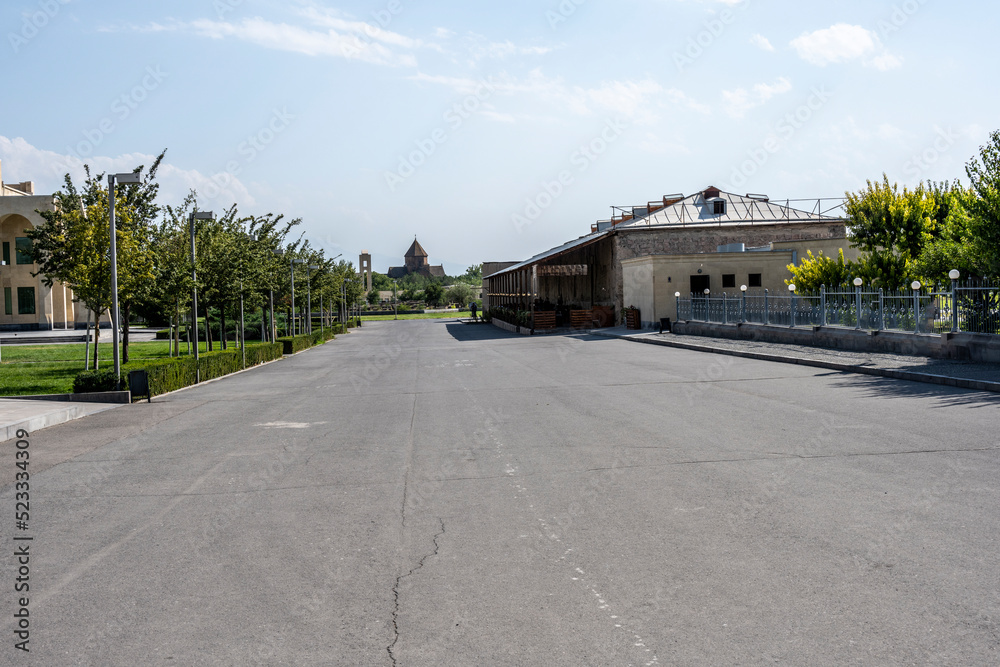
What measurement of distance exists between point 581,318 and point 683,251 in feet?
26.2

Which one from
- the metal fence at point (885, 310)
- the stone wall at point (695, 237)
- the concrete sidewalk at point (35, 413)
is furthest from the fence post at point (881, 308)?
the stone wall at point (695, 237)

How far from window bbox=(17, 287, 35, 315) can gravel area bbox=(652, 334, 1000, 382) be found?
187ft

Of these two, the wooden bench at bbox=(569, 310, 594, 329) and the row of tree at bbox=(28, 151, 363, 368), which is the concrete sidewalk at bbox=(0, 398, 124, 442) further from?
the wooden bench at bbox=(569, 310, 594, 329)

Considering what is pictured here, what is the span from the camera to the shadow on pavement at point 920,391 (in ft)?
40.7

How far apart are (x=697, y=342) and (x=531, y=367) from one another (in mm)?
9669

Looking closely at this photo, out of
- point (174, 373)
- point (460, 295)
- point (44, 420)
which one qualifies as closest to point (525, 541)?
point (44, 420)

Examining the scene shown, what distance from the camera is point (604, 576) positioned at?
488 cm

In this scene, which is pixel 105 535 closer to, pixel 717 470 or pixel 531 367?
pixel 717 470

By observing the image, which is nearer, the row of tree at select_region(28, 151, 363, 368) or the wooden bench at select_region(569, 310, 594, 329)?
the row of tree at select_region(28, 151, 363, 368)

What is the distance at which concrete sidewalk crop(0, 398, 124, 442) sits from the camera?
496 inches

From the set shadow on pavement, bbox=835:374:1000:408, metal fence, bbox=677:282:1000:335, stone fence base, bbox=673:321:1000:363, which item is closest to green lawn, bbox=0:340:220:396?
shadow on pavement, bbox=835:374:1000:408

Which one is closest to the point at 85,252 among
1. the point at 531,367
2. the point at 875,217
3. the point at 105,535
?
the point at 531,367

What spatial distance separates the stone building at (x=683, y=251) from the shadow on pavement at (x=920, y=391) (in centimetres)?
2467

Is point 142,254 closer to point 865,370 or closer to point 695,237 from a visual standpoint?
point 865,370
